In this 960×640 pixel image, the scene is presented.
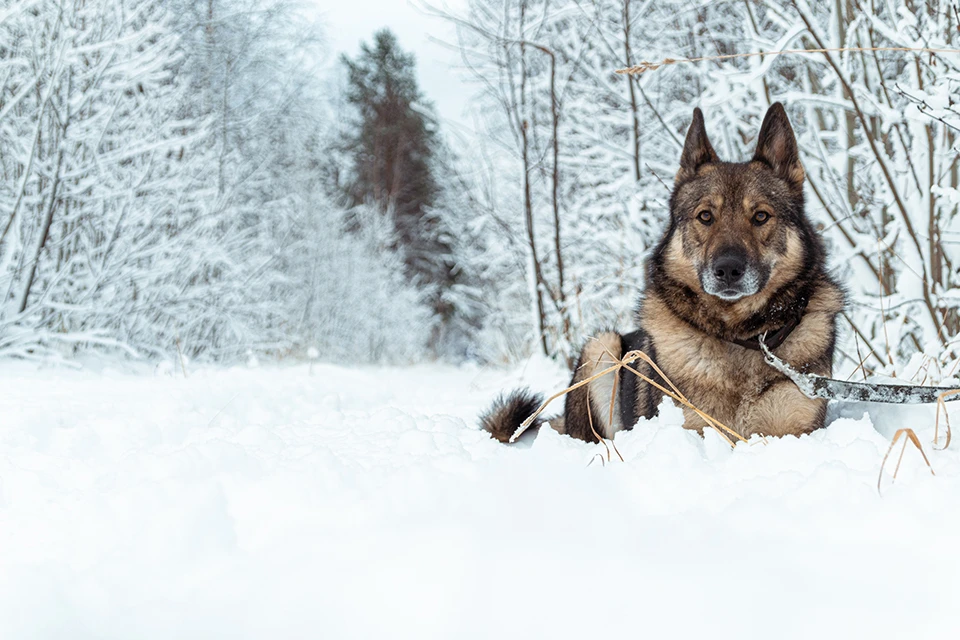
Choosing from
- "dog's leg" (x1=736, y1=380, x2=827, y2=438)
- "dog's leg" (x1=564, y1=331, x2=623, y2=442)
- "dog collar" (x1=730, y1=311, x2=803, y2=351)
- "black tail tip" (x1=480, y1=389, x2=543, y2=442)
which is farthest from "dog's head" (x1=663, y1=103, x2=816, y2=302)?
"black tail tip" (x1=480, y1=389, x2=543, y2=442)

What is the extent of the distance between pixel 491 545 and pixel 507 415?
1934 mm

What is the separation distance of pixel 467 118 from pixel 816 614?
26.0ft

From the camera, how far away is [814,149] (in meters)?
5.36

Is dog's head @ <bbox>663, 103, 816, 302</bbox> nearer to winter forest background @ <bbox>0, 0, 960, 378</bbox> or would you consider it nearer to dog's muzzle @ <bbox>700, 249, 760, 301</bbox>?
dog's muzzle @ <bbox>700, 249, 760, 301</bbox>

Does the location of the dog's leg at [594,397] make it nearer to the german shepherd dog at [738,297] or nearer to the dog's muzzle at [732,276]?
the german shepherd dog at [738,297]

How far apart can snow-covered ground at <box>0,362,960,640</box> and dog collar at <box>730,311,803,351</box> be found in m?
0.62

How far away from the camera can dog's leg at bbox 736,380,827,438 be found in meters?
2.49

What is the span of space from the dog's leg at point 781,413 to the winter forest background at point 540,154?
72 cm

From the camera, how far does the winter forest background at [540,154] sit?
395 cm

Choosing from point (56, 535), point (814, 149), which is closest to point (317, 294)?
point (814, 149)

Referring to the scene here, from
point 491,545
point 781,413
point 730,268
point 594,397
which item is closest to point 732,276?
point 730,268

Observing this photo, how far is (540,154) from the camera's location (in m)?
8.14

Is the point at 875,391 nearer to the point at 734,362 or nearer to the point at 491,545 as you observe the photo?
the point at 734,362

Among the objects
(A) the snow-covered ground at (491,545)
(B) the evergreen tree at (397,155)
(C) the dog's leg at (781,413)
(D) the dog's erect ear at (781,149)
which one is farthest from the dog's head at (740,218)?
(B) the evergreen tree at (397,155)
